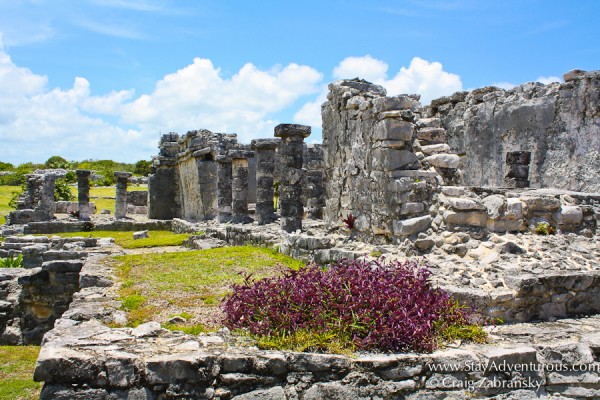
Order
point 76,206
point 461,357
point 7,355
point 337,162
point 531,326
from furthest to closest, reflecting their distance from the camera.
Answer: point 76,206 < point 337,162 < point 7,355 < point 531,326 < point 461,357

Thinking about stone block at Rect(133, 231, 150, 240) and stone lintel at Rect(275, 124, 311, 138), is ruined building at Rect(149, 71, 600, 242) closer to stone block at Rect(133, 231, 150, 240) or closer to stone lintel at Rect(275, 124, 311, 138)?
stone lintel at Rect(275, 124, 311, 138)

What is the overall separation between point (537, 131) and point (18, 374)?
1194 cm

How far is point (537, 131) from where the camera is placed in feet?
43.3

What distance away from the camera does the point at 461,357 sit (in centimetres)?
468

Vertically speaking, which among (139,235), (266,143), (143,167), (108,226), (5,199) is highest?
(143,167)

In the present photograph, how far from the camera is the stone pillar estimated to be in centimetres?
2627

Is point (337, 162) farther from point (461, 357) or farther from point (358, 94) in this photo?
point (461, 357)

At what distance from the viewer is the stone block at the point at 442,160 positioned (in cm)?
865

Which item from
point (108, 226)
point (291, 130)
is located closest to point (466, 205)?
point (291, 130)

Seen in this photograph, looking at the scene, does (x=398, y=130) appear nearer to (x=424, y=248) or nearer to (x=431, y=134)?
Answer: (x=431, y=134)

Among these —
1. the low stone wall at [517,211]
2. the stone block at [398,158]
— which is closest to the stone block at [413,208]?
the low stone wall at [517,211]

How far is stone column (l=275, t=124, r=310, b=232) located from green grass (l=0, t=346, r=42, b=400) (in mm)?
7332

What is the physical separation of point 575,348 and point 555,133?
29.6ft

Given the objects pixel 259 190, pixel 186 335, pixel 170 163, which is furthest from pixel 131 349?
pixel 170 163
